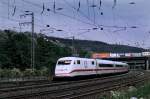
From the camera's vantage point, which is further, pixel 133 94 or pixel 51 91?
pixel 51 91

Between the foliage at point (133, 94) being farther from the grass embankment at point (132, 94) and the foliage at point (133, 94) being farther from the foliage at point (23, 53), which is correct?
the foliage at point (23, 53)

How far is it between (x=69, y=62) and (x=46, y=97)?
86.7ft

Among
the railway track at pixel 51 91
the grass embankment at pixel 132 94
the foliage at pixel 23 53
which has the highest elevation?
the foliage at pixel 23 53

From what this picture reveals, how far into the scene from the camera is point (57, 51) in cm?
11294

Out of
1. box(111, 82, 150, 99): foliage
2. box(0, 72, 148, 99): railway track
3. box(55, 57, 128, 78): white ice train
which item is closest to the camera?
box(111, 82, 150, 99): foliage

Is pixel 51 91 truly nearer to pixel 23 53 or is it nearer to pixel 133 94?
pixel 133 94

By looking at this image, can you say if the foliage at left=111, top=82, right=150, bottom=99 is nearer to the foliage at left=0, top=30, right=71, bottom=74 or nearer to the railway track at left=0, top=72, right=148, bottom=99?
the railway track at left=0, top=72, right=148, bottom=99

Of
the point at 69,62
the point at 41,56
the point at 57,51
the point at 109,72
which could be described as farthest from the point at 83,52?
the point at 69,62

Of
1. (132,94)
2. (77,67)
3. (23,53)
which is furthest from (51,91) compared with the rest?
(23,53)

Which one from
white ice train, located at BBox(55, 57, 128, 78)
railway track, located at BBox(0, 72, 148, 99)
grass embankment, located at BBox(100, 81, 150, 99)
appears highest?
white ice train, located at BBox(55, 57, 128, 78)

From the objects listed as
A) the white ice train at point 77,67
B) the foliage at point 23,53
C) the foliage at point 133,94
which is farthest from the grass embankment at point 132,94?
the foliage at point 23,53

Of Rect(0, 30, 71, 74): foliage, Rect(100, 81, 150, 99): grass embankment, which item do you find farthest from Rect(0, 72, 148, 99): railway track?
Rect(0, 30, 71, 74): foliage

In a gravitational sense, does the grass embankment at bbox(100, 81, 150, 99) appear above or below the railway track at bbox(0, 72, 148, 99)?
above

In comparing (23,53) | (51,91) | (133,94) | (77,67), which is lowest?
(51,91)
